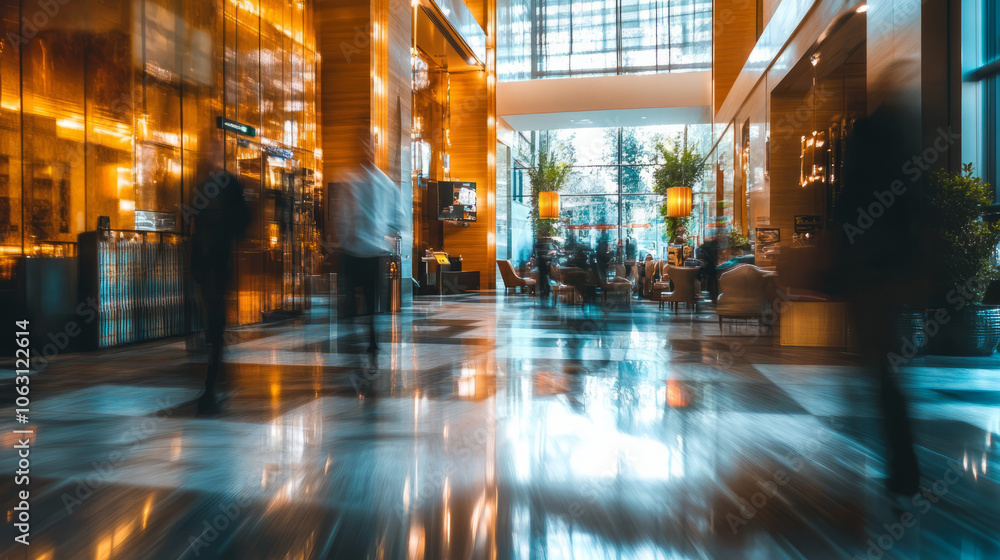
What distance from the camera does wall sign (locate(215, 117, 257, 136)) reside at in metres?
7.51

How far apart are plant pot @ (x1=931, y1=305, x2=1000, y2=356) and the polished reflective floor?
0.52m

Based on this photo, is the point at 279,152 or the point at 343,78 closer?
the point at 279,152

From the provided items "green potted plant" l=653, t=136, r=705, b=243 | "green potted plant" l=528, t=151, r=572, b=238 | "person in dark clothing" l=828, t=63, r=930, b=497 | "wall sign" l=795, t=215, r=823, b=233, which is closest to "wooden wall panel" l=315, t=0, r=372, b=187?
"person in dark clothing" l=828, t=63, r=930, b=497

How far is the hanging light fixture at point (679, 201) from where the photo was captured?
1394cm

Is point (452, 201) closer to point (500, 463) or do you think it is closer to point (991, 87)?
point (991, 87)

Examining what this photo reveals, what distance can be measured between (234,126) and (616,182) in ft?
58.8

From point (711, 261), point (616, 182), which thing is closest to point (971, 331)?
point (711, 261)

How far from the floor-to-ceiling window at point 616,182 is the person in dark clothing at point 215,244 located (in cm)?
1974

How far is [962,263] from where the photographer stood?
5.03 metres

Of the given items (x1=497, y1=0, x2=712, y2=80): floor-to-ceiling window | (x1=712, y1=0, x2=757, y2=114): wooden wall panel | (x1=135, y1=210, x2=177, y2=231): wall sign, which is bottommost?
(x1=135, y1=210, x2=177, y2=231): wall sign

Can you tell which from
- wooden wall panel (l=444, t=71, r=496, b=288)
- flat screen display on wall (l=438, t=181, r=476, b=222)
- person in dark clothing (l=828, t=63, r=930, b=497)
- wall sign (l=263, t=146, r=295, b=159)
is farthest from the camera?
wooden wall panel (l=444, t=71, r=496, b=288)

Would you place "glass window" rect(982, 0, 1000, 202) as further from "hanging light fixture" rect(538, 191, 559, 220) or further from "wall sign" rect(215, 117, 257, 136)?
"hanging light fixture" rect(538, 191, 559, 220)

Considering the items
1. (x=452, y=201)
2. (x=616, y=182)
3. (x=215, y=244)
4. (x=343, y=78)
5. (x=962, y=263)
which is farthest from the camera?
(x=616, y=182)

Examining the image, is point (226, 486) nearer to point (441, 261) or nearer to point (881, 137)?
point (881, 137)
